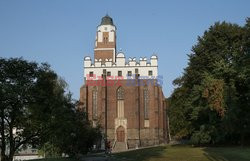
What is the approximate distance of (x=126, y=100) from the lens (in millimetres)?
63438

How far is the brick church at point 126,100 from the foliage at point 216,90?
18663 mm

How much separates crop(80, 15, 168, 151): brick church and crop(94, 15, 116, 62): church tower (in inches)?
159

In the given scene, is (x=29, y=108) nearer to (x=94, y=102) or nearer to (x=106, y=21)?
(x=94, y=102)

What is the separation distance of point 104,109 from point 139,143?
8082 millimetres

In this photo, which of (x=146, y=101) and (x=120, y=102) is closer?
(x=146, y=101)

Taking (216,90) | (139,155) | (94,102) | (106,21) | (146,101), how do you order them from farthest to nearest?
1. (106,21)
2. (94,102)
3. (146,101)
4. (216,90)
5. (139,155)

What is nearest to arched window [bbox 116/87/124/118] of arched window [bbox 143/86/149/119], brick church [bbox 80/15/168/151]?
brick church [bbox 80/15/168/151]

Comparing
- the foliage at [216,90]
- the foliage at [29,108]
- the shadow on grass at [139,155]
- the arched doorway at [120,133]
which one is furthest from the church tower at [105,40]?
the foliage at [29,108]

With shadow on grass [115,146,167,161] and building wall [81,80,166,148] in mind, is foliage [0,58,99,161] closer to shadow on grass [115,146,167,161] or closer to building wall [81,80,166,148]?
shadow on grass [115,146,167,161]

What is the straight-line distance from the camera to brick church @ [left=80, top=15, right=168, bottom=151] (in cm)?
6222

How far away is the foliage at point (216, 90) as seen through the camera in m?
36.2

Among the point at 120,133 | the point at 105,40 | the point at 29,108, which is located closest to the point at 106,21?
the point at 105,40

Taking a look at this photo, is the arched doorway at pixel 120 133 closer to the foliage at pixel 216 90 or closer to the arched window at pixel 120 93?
the arched window at pixel 120 93

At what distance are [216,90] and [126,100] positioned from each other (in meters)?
28.9
